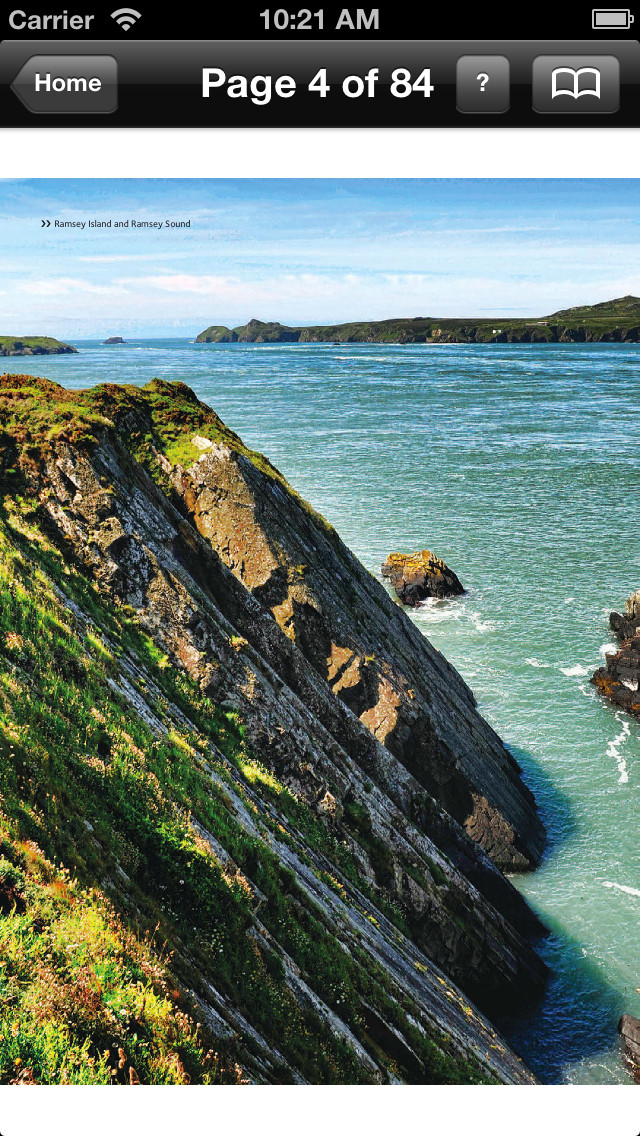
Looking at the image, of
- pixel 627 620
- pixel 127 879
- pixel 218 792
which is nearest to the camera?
pixel 127 879

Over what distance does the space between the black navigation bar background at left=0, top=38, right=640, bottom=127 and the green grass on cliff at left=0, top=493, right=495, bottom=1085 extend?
754cm

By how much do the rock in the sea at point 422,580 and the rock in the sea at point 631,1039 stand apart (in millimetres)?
32359

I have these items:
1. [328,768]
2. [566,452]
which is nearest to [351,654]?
[328,768]

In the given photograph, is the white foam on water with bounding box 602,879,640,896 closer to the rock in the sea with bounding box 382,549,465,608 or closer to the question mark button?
the rock in the sea with bounding box 382,549,465,608

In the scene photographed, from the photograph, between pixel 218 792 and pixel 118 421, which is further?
pixel 118 421

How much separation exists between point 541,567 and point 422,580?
1045 centimetres

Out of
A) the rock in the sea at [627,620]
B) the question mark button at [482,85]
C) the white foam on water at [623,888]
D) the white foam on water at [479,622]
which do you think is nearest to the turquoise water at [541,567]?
the white foam on water at [623,888]

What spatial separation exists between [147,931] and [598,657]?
4006 cm

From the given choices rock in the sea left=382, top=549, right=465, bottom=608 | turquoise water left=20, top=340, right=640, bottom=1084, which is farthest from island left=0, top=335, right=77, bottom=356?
rock in the sea left=382, top=549, right=465, bottom=608

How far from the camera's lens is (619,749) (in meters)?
36.4
